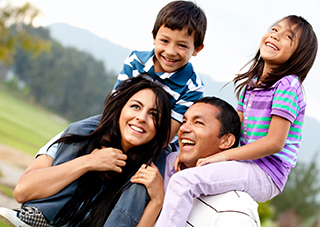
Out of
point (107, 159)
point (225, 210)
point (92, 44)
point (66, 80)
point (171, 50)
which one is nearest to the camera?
point (225, 210)

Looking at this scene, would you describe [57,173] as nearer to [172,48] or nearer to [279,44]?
[172,48]

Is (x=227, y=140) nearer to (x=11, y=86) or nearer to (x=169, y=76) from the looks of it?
(x=169, y=76)

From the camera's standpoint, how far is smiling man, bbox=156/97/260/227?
7.03 ft

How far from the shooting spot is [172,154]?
2787mm

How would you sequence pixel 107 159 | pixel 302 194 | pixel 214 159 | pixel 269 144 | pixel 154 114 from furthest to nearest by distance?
pixel 302 194, pixel 154 114, pixel 107 159, pixel 214 159, pixel 269 144

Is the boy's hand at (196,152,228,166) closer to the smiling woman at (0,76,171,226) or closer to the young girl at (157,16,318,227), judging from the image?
the young girl at (157,16,318,227)

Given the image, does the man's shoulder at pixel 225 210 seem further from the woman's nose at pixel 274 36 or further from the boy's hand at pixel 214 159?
the woman's nose at pixel 274 36

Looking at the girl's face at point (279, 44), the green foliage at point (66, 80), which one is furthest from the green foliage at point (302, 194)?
the girl's face at point (279, 44)

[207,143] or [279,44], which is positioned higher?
[279,44]

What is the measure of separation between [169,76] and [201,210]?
1.09 m

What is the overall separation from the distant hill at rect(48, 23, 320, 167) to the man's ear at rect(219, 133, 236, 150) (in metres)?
Result: 22.9

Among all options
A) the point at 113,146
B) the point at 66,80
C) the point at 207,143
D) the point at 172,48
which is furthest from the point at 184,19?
the point at 66,80

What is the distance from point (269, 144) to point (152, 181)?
748 mm

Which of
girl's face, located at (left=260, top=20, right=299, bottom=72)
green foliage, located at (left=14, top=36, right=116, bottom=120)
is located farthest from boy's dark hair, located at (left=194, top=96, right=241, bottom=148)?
green foliage, located at (left=14, top=36, right=116, bottom=120)
